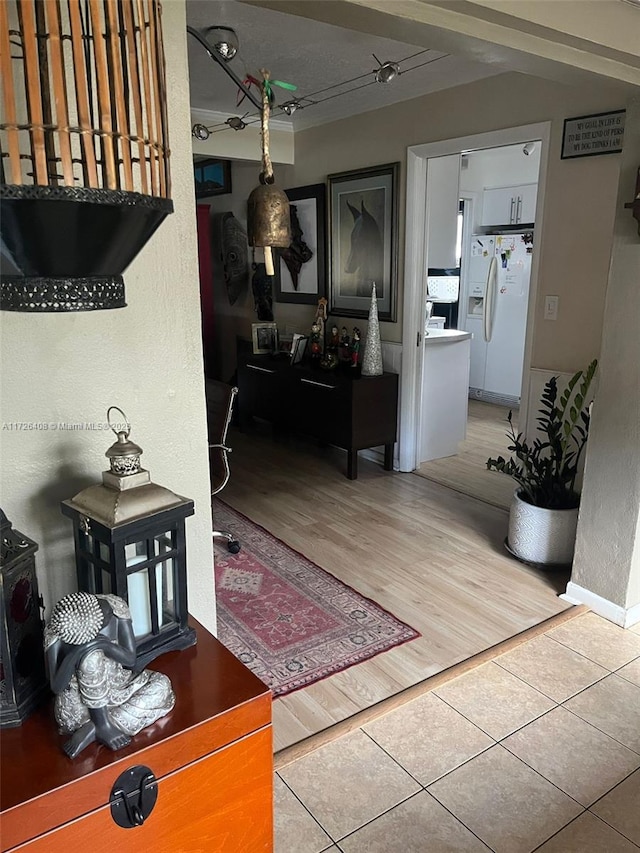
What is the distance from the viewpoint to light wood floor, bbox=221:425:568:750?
2.15 m

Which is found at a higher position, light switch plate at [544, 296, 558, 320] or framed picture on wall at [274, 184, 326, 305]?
framed picture on wall at [274, 184, 326, 305]

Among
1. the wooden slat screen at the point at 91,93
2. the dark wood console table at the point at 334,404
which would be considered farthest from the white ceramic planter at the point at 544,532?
the wooden slat screen at the point at 91,93

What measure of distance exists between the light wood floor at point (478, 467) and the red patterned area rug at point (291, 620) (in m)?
1.35

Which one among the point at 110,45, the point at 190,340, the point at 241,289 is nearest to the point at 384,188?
the point at 241,289

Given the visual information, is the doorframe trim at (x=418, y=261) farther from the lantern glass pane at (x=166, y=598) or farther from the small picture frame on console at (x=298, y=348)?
the lantern glass pane at (x=166, y=598)

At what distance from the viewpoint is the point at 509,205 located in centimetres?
590

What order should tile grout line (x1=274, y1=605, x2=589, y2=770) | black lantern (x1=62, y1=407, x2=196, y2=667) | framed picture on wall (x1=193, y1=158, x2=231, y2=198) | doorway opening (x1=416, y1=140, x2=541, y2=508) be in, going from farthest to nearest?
1. doorway opening (x1=416, y1=140, x2=541, y2=508)
2. framed picture on wall (x1=193, y1=158, x2=231, y2=198)
3. tile grout line (x1=274, y1=605, x2=589, y2=770)
4. black lantern (x1=62, y1=407, x2=196, y2=667)

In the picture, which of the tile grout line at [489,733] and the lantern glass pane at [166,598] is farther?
the tile grout line at [489,733]

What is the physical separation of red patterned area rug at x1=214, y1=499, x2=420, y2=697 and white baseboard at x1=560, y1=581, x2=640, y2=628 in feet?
2.37

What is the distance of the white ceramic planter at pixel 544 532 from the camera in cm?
282

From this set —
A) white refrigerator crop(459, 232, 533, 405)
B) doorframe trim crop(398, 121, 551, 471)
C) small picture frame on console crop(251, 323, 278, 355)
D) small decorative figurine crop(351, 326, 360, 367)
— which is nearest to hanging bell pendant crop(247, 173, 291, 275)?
doorframe trim crop(398, 121, 551, 471)

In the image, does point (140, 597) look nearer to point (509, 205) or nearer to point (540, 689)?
point (540, 689)

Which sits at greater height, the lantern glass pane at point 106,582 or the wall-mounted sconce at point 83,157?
the wall-mounted sconce at point 83,157

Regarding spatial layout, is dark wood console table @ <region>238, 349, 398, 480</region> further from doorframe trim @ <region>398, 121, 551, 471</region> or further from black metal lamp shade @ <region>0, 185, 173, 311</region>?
black metal lamp shade @ <region>0, 185, 173, 311</region>
